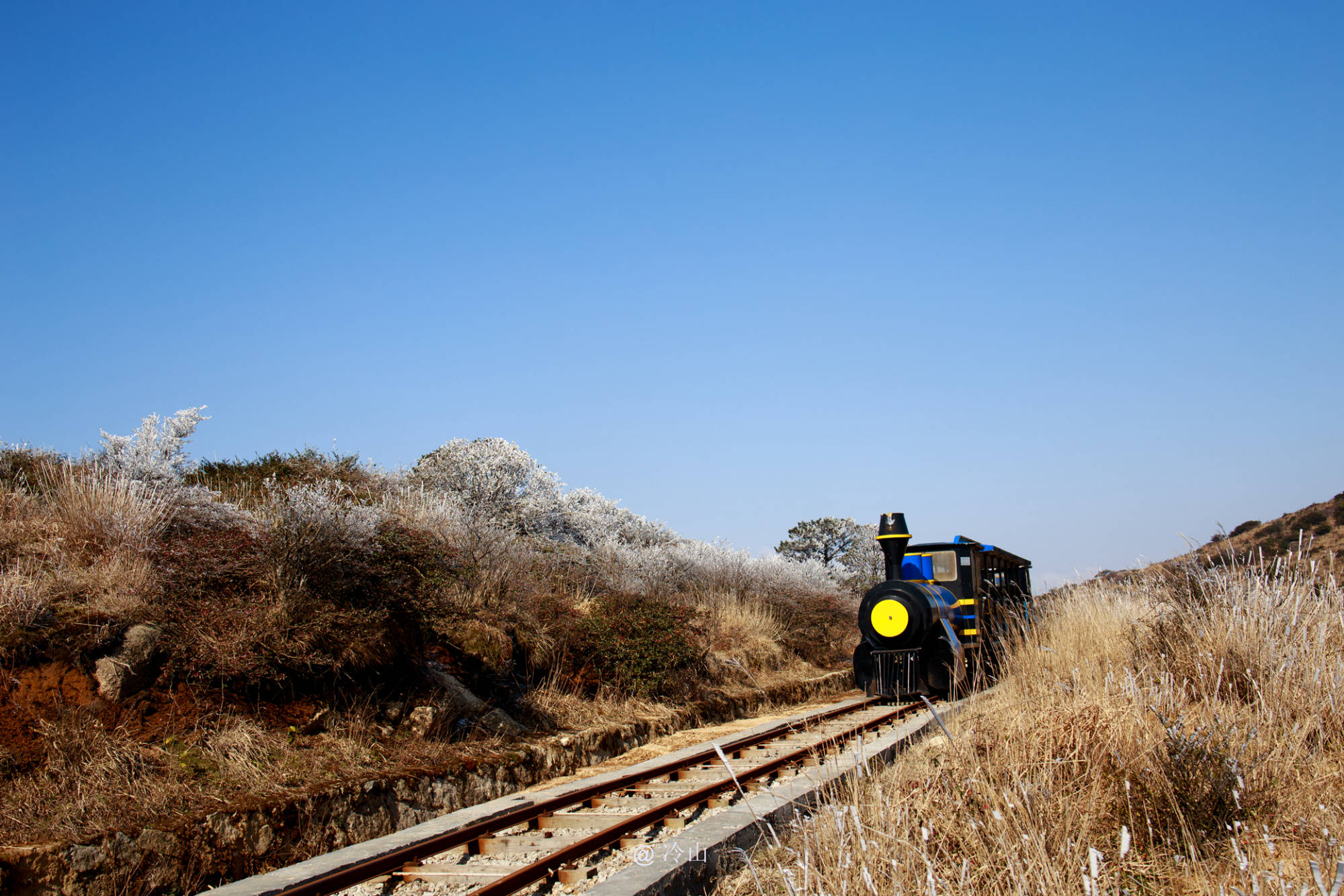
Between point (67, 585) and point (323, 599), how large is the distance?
2267 mm

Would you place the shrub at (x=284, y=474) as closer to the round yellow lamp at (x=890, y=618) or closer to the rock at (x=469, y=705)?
the rock at (x=469, y=705)

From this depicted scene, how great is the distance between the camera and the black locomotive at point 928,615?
14688 millimetres

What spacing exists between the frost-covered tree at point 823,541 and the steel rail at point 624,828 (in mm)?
32944

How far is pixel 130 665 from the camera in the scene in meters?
7.77

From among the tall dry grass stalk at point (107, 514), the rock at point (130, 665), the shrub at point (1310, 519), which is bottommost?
the rock at point (130, 665)

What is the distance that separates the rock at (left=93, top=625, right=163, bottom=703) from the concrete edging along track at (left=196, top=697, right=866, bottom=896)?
229 cm

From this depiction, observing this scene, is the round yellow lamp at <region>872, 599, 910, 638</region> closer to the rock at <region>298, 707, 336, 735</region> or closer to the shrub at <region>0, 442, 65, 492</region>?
the rock at <region>298, 707, 336, 735</region>

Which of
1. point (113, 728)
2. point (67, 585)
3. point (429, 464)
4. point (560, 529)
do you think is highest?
point (429, 464)

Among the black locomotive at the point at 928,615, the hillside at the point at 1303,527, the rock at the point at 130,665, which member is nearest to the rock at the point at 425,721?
the rock at the point at 130,665

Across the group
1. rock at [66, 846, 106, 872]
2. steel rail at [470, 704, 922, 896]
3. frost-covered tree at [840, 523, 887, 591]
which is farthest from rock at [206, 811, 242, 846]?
frost-covered tree at [840, 523, 887, 591]

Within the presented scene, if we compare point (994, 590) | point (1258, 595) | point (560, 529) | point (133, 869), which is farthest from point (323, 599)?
point (560, 529)

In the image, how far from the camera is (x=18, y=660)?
7309 millimetres

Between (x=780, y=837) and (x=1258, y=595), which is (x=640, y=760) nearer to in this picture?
(x=780, y=837)

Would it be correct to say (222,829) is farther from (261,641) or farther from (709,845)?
(709,845)
